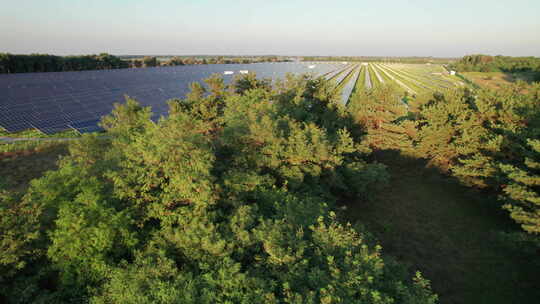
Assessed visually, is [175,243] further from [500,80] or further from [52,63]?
[500,80]

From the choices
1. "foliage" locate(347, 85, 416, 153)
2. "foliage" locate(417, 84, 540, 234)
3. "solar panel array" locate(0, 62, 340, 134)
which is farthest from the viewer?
"solar panel array" locate(0, 62, 340, 134)

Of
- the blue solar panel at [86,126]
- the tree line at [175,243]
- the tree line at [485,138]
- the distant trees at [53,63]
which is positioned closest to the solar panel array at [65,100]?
the blue solar panel at [86,126]

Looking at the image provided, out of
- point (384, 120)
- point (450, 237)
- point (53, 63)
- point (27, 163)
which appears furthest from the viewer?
point (53, 63)

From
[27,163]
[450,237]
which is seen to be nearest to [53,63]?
[27,163]

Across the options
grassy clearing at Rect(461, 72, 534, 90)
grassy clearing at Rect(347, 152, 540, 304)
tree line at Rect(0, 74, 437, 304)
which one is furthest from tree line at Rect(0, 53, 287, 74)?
grassy clearing at Rect(461, 72, 534, 90)

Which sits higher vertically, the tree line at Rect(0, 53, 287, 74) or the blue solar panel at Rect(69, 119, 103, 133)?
the tree line at Rect(0, 53, 287, 74)

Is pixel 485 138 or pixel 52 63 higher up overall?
pixel 52 63

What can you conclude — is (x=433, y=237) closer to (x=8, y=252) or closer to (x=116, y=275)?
(x=116, y=275)

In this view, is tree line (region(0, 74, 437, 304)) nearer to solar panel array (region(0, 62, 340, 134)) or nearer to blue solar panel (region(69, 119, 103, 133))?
blue solar panel (region(69, 119, 103, 133))
